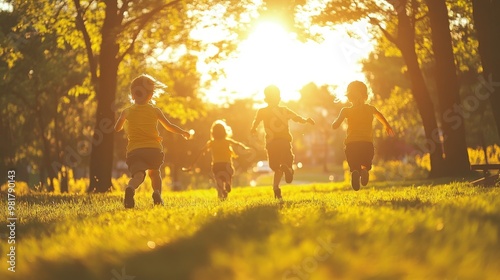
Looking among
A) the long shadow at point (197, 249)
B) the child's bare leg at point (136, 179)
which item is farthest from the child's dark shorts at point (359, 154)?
the long shadow at point (197, 249)

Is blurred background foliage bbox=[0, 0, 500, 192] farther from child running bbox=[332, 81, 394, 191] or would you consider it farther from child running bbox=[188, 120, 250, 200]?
child running bbox=[188, 120, 250, 200]

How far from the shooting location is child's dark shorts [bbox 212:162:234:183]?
1602 centimetres

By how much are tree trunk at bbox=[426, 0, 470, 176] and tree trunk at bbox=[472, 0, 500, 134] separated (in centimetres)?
723

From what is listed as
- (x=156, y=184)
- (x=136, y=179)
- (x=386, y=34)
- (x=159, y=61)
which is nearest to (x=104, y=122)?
(x=159, y=61)

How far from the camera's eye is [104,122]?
2159cm

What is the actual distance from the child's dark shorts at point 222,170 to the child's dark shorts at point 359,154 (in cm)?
407

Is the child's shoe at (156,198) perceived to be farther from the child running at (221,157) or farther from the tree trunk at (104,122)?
the tree trunk at (104,122)

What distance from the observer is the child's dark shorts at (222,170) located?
631 inches

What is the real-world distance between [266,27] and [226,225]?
1451 cm

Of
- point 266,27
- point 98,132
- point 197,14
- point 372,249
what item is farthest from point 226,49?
point 372,249

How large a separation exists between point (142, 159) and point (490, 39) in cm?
685

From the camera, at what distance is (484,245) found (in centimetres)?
505

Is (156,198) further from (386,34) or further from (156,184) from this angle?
(386,34)

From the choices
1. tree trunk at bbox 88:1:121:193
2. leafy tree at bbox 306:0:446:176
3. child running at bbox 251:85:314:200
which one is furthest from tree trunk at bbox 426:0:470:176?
tree trunk at bbox 88:1:121:193
